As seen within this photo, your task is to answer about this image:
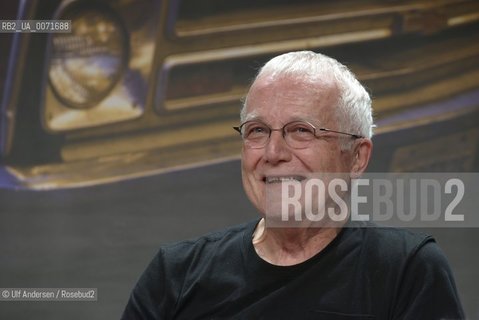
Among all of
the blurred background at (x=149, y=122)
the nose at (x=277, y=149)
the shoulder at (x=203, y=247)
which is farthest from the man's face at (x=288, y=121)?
the blurred background at (x=149, y=122)

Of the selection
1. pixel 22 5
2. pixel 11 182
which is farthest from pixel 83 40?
pixel 11 182

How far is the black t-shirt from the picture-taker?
51.4 inches

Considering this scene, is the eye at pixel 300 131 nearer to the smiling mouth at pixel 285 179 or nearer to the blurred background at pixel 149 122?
the smiling mouth at pixel 285 179

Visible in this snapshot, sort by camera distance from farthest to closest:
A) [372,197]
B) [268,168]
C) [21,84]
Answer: [21,84], [372,197], [268,168]

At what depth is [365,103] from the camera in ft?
4.81

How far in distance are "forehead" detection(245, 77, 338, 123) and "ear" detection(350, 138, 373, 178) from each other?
0.11 m

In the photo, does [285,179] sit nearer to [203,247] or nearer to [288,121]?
[288,121]

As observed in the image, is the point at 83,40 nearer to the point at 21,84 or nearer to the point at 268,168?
the point at 21,84

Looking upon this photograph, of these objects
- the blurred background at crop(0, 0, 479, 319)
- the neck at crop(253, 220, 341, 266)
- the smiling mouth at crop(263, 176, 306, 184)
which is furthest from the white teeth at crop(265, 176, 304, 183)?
the blurred background at crop(0, 0, 479, 319)

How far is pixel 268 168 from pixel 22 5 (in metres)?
1.59

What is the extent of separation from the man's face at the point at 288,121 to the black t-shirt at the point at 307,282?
139mm

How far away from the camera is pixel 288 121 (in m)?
1.40

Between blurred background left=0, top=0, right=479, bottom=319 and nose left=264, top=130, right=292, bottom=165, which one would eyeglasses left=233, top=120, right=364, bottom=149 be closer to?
nose left=264, top=130, right=292, bottom=165

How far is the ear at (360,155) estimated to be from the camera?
4.86 feet
